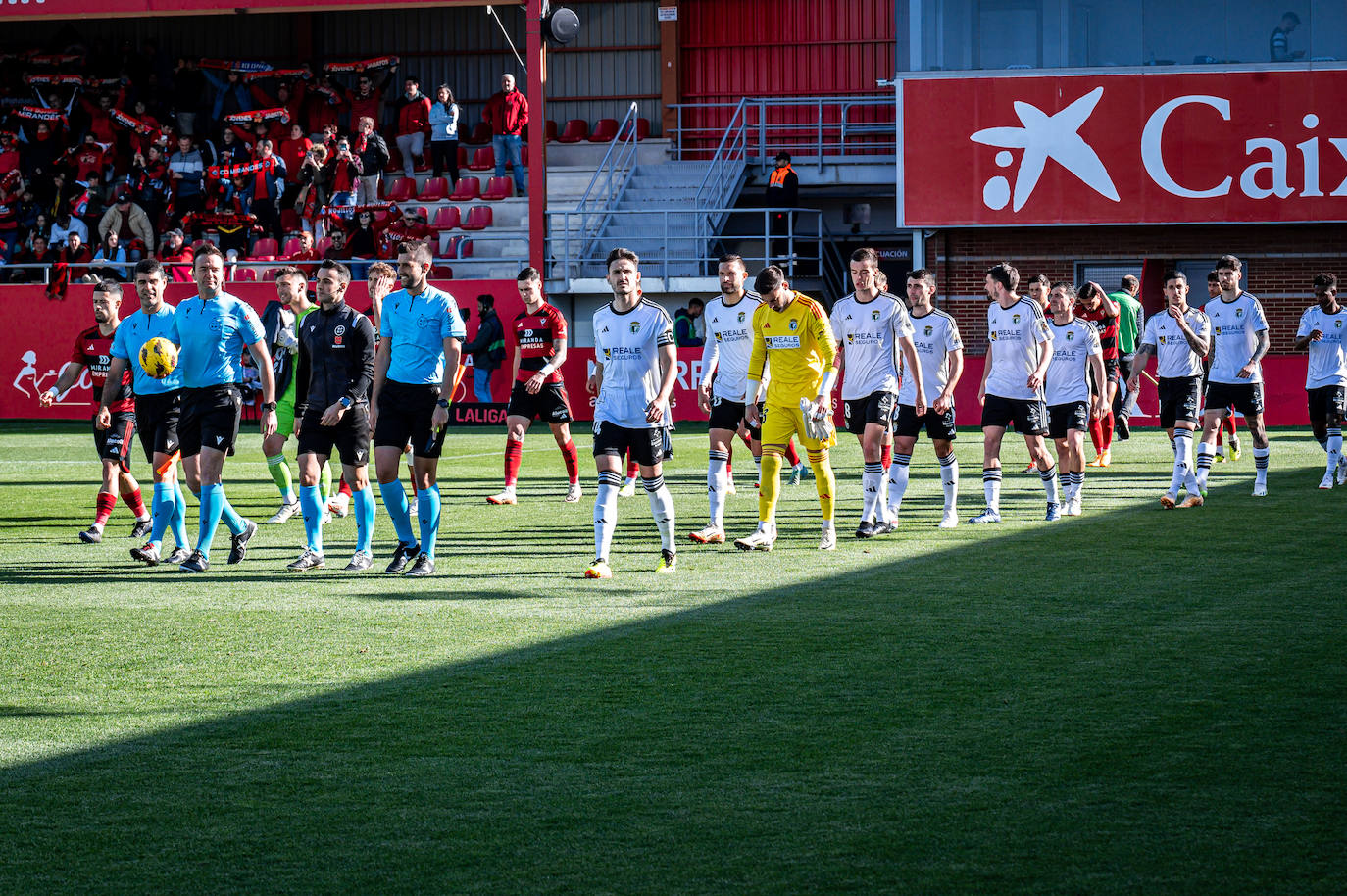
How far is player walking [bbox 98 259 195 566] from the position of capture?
1059cm

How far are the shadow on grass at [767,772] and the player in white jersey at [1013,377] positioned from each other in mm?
4684

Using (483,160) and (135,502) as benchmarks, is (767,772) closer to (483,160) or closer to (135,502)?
(135,502)

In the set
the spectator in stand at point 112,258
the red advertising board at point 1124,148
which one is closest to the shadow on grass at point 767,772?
the red advertising board at point 1124,148

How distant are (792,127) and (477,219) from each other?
21.6 ft

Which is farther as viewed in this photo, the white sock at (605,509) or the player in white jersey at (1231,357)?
the player in white jersey at (1231,357)

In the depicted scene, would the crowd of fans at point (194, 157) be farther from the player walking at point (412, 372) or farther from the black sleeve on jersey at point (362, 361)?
the player walking at point (412, 372)

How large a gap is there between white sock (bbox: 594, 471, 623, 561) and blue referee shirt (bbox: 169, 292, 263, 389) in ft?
8.42

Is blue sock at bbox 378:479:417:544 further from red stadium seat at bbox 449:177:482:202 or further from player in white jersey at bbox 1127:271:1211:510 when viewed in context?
red stadium seat at bbox 449:177:482:202

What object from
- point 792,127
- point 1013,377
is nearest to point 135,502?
point 1013,377

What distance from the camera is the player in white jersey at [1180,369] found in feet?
45.3

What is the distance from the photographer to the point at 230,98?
33312 millimetres

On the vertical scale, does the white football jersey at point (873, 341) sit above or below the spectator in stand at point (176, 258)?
below

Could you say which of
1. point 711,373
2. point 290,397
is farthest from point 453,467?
point 711,373

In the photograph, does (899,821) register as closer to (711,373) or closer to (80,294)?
(711,373)
